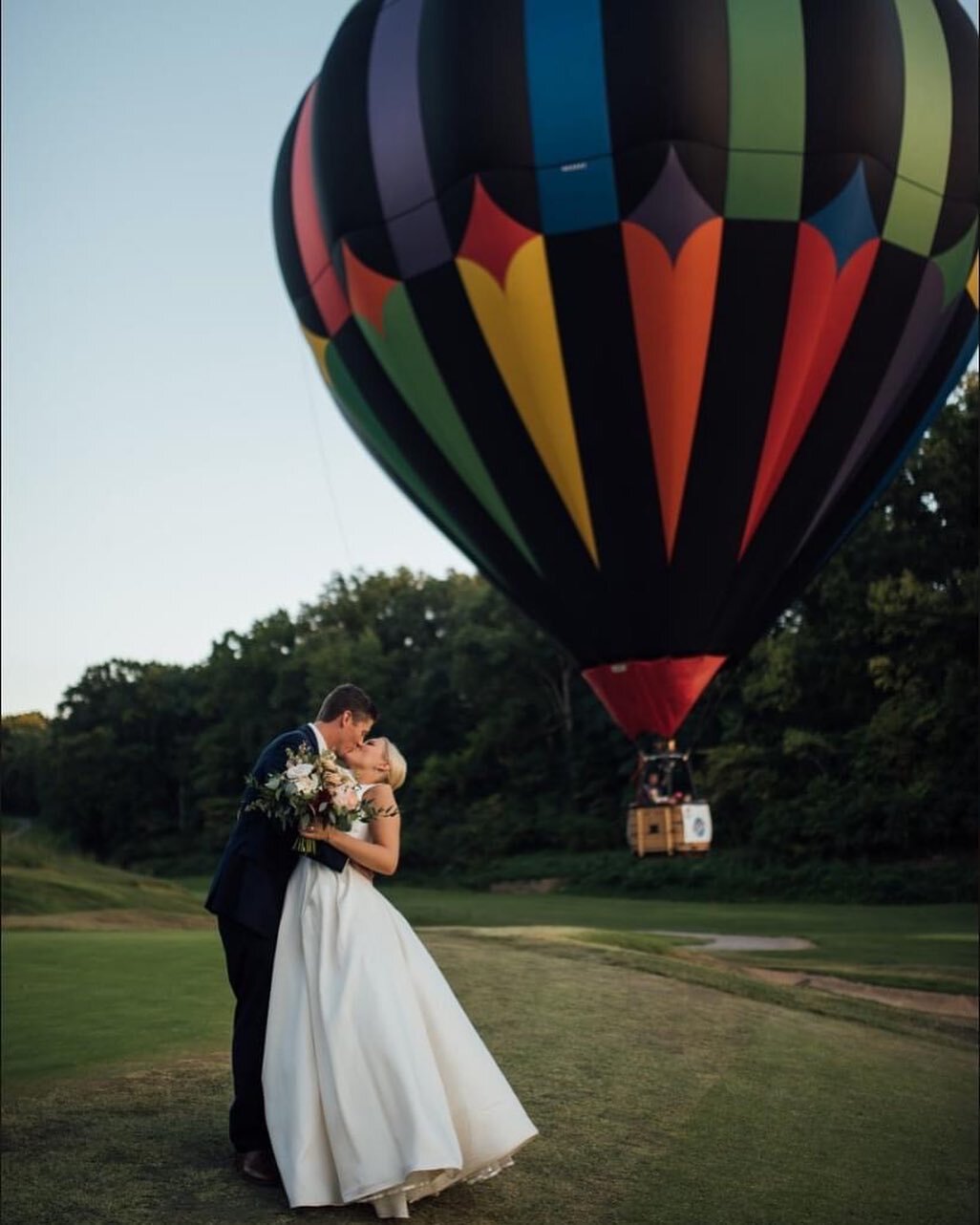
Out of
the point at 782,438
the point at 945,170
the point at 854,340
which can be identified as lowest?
the point at 782,438

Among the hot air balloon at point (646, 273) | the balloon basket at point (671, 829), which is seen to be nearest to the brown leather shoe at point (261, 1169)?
the balloon basket at point (671, 829)

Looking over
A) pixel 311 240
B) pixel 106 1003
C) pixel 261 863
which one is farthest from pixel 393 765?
pixel 311 240

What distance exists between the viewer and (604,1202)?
195 inches

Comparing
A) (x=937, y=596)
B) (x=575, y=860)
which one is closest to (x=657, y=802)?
(x=937, y=596)

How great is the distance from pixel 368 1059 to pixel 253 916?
631 mm

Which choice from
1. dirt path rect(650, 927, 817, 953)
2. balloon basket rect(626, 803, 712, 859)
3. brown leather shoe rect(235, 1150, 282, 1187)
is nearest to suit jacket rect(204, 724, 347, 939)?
brown leather shoe rect(235, 1150, 282, 1187)

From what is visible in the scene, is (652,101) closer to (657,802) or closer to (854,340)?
(854,340)

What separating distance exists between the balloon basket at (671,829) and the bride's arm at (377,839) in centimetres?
935

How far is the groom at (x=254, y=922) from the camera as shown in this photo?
4.88 m

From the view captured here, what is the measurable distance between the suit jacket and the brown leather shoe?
30.5 inches

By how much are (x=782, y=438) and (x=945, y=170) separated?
3302 millimetres

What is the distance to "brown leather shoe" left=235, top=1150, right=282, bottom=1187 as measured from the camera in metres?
4.87

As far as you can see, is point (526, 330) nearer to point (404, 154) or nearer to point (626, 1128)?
point (404, 154)

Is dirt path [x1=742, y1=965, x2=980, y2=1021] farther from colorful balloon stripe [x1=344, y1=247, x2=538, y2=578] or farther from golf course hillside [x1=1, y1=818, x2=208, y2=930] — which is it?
golf course hillside [x1=1, y1=818, x2=208, y2=930]
